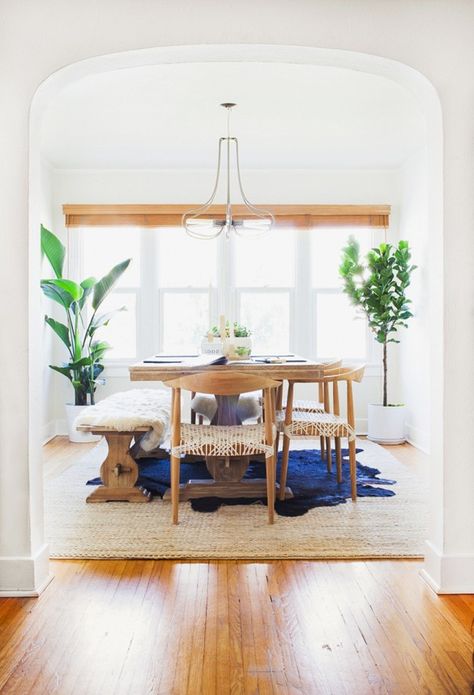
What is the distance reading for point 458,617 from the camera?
2.38m

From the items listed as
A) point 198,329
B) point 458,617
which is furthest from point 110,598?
point 198,329

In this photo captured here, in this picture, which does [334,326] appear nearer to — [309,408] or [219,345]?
[309,408]

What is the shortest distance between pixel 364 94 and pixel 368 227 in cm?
218

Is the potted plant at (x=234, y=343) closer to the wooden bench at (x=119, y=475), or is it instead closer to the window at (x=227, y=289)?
the wooden bench at (x=119, y=475)

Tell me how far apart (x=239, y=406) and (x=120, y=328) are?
2.04 metres

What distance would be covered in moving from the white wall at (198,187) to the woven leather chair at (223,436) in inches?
127

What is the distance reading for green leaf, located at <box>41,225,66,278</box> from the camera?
5.68 metres

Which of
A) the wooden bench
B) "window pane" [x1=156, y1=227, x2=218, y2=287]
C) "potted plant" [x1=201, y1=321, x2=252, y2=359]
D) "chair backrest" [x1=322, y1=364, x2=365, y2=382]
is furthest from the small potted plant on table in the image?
"window pane" [x1=156, y1=227, x2=218, y2=287]

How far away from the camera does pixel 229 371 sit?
3.53 metres

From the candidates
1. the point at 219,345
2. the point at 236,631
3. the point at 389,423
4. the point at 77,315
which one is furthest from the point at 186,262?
the point at 236,631

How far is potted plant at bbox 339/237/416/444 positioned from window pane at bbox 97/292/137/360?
2.16 m

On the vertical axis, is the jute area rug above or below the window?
below

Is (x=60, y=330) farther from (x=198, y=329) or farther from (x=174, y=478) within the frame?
(x=174, y=478)

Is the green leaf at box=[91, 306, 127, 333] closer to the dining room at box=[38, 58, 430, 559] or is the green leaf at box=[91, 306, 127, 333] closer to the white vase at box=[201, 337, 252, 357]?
the dining room at box=[38, 58, 430, 559]
